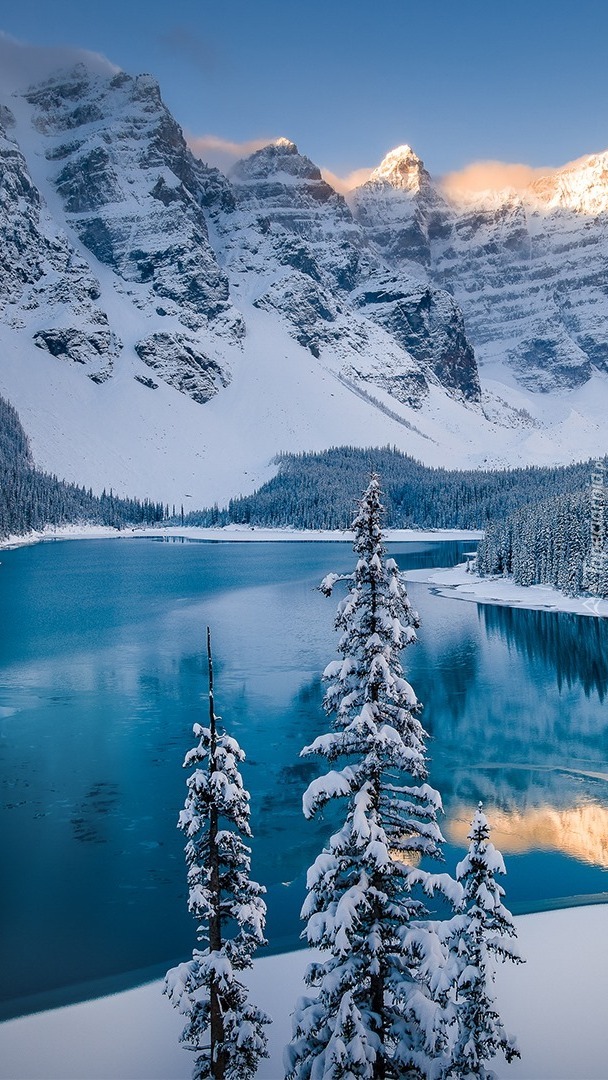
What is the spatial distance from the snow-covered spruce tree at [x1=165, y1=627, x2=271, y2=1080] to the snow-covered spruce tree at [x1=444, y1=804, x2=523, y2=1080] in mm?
3336

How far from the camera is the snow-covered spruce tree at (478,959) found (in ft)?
42.8

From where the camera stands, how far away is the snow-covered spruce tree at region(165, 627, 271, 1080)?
13414 millimetres

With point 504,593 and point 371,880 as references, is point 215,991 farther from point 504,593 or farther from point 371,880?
point 504,593

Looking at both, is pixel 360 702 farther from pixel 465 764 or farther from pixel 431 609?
pixel 431 609

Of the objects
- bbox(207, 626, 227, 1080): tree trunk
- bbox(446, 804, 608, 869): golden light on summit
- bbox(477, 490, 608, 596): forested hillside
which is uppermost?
bbox(477, 490, 608, 596): forested hillside

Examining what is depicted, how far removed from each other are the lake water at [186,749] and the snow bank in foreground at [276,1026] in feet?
3.90

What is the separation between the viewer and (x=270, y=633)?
7200 centimetres

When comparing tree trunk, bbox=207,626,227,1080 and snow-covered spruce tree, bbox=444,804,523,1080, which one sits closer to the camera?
snow-covered spruce tree, bbox=444,804,523,1080

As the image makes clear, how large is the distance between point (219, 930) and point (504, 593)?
282ft

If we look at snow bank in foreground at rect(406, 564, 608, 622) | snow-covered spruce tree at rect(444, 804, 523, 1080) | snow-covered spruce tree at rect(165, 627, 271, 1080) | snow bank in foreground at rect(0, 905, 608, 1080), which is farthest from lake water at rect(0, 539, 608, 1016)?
snow-covered spruce tree at rect(444, 804, 523, 1080)

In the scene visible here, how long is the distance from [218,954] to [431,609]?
238 ft

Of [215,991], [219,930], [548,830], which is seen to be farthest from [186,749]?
[215,991]

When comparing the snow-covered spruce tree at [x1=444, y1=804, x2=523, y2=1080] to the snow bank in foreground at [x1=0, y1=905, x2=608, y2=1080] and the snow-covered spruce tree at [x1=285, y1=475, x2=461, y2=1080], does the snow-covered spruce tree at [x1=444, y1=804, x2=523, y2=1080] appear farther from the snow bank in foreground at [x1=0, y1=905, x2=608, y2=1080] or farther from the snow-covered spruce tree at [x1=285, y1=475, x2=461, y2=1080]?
the snow bank in foreground at [x1=0, y1=905, x2=608, y2=1080]

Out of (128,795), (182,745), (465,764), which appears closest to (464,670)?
(465,764)
